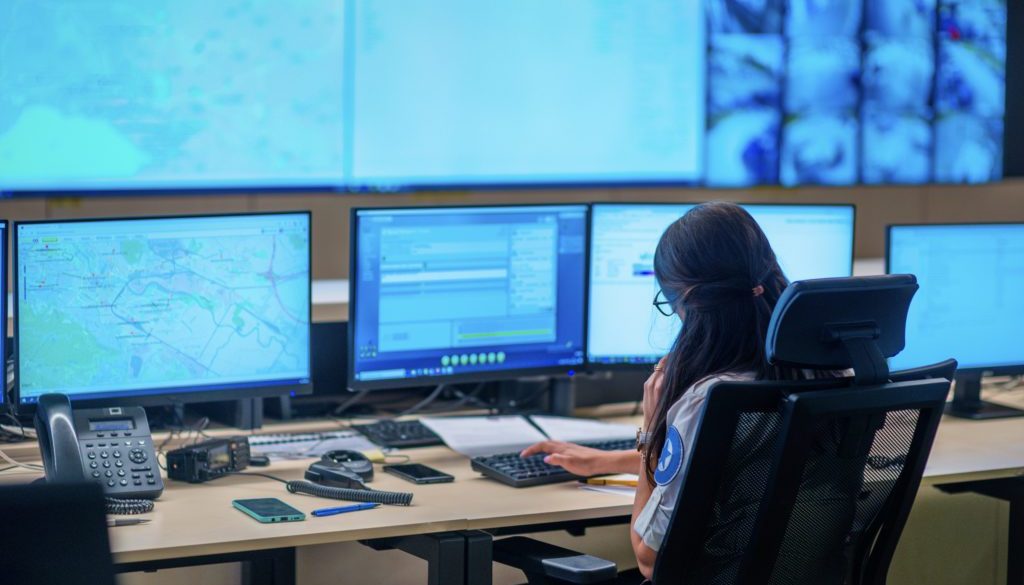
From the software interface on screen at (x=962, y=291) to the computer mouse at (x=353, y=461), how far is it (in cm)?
124

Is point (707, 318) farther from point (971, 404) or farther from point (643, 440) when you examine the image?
point (971, 404)

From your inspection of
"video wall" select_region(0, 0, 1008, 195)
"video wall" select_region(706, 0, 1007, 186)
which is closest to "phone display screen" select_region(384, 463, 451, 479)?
"video wall" select_region(0, 0, 1008, 195)

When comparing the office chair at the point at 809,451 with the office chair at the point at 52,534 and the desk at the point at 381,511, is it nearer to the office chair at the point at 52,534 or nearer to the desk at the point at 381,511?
the desk at the point at 381,511

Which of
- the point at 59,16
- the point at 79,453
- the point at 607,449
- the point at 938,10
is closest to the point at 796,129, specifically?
the point at 938,10

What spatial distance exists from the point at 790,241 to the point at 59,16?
6.24ft

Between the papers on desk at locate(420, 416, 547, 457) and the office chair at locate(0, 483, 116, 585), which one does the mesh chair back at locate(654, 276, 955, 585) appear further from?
the office chair at locate(0, 483, 116, 585)

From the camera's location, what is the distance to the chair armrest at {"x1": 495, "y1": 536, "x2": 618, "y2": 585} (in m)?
2.01

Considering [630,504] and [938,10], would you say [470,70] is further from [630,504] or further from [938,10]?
[630,504]

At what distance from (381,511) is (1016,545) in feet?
4.71

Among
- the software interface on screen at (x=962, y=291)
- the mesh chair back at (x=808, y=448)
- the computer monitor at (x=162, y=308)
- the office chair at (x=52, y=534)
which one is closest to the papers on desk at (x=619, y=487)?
the mesh chair back at (x=808, y=448)

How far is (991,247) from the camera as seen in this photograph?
9.92 ft

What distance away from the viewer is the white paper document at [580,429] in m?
2.79

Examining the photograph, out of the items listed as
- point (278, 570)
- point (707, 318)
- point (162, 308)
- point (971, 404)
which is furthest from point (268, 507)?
point (971, 404)

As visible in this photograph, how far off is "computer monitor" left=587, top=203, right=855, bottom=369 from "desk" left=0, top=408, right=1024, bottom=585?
0.45 metres
